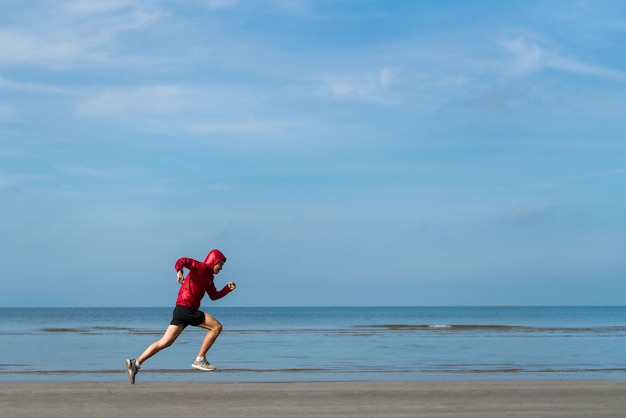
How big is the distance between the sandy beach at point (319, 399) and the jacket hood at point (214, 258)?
Result: 5.52 feet

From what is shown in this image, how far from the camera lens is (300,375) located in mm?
15562

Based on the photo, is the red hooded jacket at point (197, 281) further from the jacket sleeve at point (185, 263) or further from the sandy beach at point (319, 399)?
the sandy beach at point (319, 399)

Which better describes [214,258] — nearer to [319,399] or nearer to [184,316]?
[184,316]

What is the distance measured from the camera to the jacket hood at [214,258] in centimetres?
1288

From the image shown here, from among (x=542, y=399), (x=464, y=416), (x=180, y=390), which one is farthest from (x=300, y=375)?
(x=464, y=416)

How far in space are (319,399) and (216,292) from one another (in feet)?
10.3

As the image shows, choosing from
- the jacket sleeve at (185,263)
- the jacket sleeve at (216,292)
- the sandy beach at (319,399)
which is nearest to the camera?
the sandy beach at (319,399)

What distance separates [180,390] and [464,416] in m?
4.00

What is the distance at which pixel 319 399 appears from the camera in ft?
34.7

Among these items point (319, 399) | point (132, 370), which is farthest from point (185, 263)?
point (319, 399)

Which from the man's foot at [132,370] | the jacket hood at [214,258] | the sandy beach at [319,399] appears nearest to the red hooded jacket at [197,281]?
the jacket hood at [214,258]

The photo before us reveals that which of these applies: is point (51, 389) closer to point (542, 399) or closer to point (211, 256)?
point (211, 256)

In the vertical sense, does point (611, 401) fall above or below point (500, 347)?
below

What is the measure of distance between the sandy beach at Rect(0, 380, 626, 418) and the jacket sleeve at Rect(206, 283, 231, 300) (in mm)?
1301
